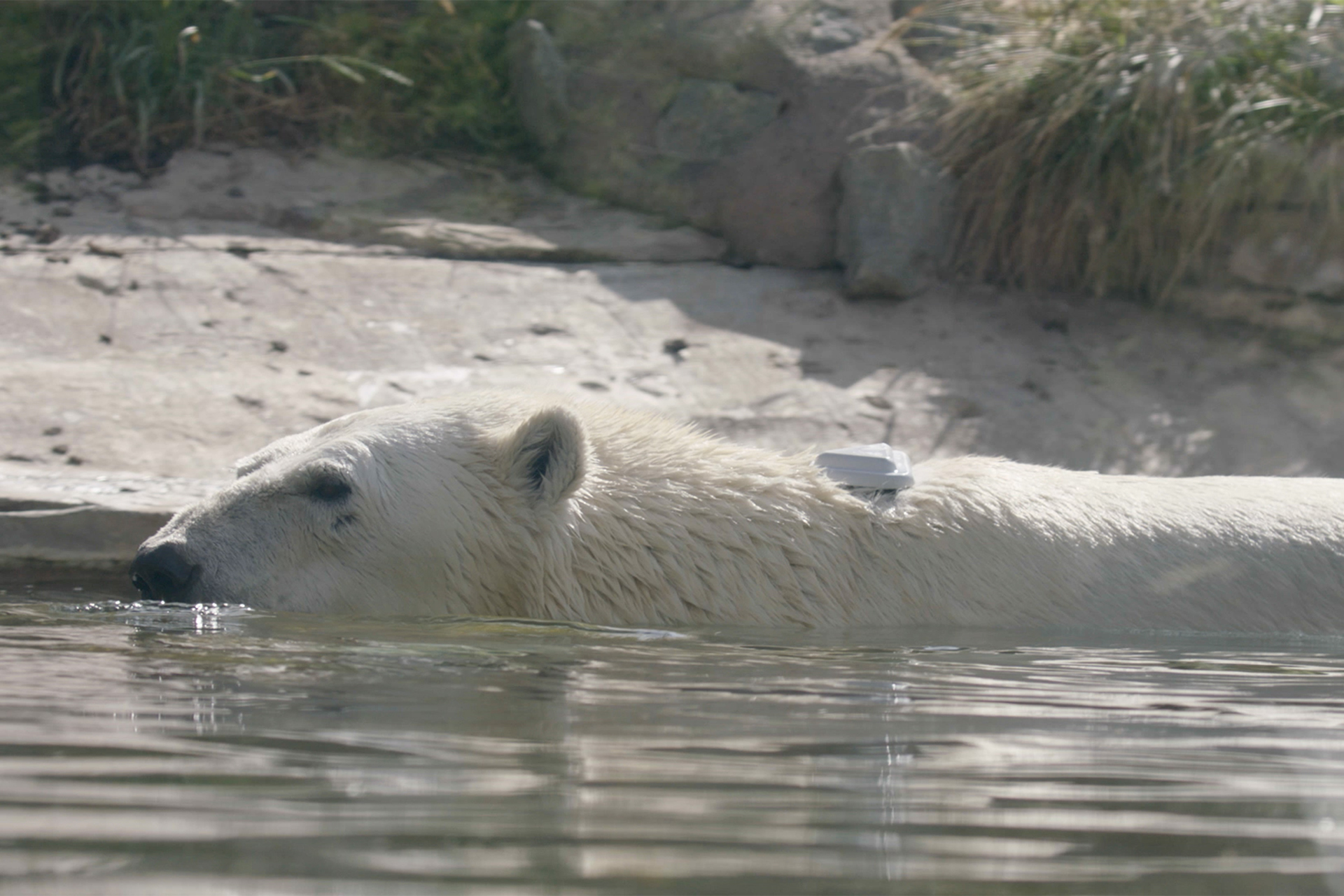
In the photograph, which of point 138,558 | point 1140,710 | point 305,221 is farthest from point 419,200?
point 1140,710

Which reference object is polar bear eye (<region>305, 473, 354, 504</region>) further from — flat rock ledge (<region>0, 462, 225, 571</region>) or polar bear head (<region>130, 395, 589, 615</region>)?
flat rock ledge (<region>0, 462, 225, 571</region>)

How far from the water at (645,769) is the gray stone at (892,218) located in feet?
14.0

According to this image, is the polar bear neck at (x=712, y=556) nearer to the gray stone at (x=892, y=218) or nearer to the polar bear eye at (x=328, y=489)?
the polar bear eye at (x=328, y=489)

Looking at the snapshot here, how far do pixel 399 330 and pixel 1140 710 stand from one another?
4.42 metres

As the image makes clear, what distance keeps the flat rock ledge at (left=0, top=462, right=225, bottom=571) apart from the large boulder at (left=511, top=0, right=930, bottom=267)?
156 inches

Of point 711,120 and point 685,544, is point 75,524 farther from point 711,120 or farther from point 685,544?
point 711,120

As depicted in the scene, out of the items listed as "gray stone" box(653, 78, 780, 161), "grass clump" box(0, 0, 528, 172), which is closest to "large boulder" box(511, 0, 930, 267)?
"gray stone" box(653, 78, 780, 161)

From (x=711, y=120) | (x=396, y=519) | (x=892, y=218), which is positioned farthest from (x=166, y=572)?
(x=711, y=120)

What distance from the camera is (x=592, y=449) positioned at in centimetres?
358

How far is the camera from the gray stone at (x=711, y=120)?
740 cm

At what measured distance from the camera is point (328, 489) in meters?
3.37

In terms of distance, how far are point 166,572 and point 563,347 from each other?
3.04 m

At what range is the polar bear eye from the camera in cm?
335

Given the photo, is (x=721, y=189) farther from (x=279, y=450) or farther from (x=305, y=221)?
(x=279, y=450)
